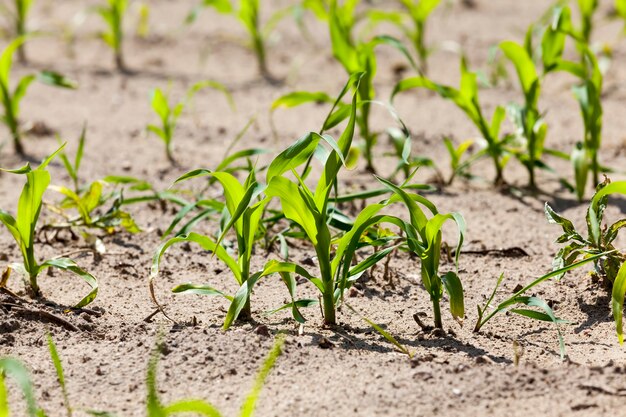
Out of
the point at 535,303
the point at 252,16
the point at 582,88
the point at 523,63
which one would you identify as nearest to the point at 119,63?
the point at 252,16

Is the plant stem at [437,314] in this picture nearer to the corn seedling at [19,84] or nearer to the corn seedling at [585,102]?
the corn seedling at [585,102]

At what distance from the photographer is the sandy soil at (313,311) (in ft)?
6.80

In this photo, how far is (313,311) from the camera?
2.55 m

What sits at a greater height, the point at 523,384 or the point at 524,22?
the point at 524,22

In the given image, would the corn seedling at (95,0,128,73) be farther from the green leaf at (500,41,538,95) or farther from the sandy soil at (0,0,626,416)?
the green leaf at (500,41,538,95)

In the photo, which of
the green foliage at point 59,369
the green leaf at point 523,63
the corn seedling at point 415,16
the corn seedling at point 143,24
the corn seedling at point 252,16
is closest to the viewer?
the green foliage at point 59,369

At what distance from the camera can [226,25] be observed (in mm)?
6043

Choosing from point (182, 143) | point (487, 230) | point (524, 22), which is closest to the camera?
point (487, 230)

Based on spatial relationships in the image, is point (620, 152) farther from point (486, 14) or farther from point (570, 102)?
point (486, 14)

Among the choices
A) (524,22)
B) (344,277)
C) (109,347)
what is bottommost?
(109,347)

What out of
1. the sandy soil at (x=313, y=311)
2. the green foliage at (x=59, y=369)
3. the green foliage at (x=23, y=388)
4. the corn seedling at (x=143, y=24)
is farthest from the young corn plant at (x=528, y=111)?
the corn seedling at (x=143, y=24)

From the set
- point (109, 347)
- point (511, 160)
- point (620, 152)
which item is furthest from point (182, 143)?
point (109, 347)

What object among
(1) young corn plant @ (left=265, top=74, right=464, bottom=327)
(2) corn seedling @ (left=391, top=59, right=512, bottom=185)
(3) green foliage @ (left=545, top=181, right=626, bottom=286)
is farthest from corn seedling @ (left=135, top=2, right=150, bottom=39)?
(3) green foliage @ (left=545, top=181, right=626, bottom=286)

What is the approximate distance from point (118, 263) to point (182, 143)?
52.8 inches
